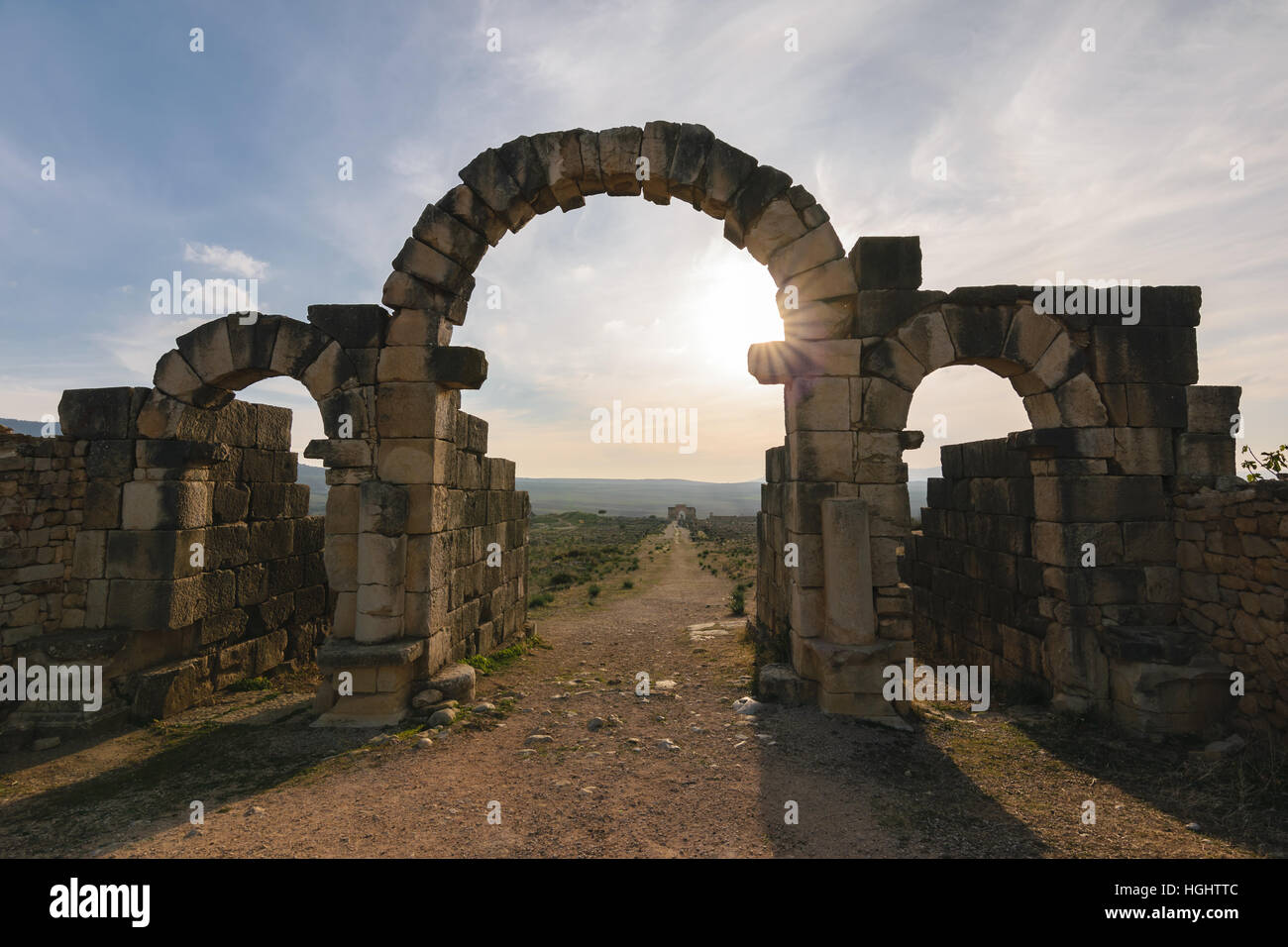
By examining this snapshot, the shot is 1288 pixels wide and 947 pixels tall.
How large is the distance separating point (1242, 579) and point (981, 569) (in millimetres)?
2827

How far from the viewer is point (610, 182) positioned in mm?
7547

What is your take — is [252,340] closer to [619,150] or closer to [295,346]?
[295,346]

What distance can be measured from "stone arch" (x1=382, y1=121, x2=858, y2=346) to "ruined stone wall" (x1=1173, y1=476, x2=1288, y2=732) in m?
4.33

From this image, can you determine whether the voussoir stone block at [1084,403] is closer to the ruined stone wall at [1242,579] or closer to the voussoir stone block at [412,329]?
the ruined stone wall at [1242,579]

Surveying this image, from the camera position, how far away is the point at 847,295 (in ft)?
22.9

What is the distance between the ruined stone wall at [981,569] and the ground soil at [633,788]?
1221 mm

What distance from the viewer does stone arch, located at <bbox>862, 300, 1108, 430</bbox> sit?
6859 millimetres

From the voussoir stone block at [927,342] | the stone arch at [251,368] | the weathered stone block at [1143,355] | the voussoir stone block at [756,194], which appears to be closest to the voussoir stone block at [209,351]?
the stone arch at [251,368]

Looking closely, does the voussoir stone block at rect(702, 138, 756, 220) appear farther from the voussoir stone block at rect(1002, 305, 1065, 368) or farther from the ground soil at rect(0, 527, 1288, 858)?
the ground soil at rect(0, 527, 1288, 858)

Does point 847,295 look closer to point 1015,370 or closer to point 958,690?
point 1015,370

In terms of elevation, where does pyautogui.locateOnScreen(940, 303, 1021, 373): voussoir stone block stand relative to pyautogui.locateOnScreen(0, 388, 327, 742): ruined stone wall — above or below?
above

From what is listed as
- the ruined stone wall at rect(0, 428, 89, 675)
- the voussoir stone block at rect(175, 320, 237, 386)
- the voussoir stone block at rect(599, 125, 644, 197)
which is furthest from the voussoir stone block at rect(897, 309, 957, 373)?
the ruined stone wall at rect(0, 428, 89, 675)

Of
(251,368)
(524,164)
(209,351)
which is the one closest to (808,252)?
(524,164)
